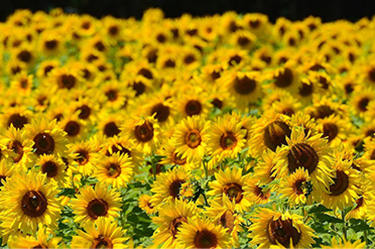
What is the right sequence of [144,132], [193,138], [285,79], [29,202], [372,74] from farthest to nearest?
1. [372,74]
2. [285,79]
3. [144,132]
4. [193,138]
5. [29,202]

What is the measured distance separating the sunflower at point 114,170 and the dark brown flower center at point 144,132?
503 millimetres

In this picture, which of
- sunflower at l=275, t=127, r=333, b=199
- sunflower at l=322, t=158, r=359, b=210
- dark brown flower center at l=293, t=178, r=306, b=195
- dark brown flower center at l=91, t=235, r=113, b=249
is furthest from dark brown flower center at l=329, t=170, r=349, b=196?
dark brown flower center at l=91, t=235, r=113, b=249

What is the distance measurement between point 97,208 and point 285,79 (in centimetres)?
339

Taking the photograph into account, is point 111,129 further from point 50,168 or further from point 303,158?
point 303,158

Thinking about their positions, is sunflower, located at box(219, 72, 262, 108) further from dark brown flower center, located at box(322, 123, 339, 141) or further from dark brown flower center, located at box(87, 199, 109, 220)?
dark brown flower center, located at box(87, 199, 109, 220)

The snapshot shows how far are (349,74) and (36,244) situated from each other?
5.52 m

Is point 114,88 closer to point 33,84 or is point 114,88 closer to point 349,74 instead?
point 33,84

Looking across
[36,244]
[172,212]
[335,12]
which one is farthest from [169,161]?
[335,12]

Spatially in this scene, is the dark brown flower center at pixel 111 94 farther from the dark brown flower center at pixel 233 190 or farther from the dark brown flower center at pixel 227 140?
the dark brown flower center at pixel 233 190

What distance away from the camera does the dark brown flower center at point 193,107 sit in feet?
20.5

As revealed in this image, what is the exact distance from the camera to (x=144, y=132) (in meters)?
5.33

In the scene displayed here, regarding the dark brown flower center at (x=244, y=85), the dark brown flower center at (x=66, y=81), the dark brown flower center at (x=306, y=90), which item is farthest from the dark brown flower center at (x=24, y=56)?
the dark brown flower center at (x=306, y=90)

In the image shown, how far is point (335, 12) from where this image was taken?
22.0 meters

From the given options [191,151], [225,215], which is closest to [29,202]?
[225,215]
